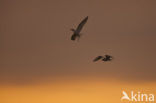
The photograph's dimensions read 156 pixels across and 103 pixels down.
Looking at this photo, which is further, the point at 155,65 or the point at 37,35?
the point at 37,35

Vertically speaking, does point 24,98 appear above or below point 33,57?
below

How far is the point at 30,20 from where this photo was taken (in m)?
2.01

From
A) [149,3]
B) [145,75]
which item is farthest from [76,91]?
[149,3]

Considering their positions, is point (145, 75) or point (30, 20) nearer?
point (145, 75)

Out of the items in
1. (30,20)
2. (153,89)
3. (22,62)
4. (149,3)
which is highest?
(149,3)

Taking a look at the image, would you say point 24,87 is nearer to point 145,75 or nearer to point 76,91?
point 76,91

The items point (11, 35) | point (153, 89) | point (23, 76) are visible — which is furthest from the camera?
point (11, 35)

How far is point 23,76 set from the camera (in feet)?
6.10

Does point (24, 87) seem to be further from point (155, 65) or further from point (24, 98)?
point (155, 65)

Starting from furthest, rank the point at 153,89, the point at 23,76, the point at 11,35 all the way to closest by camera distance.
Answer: the point at 11,35
the point at 23,76
the point at 153,89

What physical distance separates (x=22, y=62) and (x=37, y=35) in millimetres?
249

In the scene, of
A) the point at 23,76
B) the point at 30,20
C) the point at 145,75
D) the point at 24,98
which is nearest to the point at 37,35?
the point at 30,20

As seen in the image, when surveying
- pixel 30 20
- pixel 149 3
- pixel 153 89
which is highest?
pixel 149 3

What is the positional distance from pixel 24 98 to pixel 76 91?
0.40 meters
